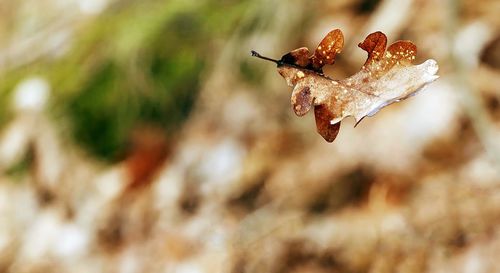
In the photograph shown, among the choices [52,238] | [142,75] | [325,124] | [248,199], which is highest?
[142,75]

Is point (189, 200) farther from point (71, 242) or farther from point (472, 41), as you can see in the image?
point (472, 41)

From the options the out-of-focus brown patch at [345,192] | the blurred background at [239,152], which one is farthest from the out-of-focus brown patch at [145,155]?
the out-of-focus brown patch at [345,192]

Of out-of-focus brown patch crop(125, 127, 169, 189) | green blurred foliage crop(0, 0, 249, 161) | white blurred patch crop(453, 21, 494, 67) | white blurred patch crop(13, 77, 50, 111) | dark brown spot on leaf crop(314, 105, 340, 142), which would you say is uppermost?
white blurred patch crop(13, 77, 50, 111)

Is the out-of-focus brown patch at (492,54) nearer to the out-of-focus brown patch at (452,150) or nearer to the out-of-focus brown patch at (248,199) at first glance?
the out-of-focus brown patch at (452,150)

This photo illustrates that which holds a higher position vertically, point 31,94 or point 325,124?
point 31,94

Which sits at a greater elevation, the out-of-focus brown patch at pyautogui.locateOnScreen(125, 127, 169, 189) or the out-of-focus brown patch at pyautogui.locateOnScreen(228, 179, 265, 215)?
the out-of-focus brown patch at pyautogui.locateOnScreen(125, 127, 169, 189)

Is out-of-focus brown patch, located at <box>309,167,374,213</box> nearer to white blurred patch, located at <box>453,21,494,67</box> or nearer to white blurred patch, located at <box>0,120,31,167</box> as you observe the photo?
white blurred patch, located at <box>453,21,494,67</box>

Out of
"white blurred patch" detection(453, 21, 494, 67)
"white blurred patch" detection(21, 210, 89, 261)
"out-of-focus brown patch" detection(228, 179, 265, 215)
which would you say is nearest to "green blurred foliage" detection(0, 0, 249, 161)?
"white blurred patch" detection(21, 210, 89, 261)

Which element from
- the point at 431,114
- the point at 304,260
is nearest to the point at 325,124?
the point at 304,260
